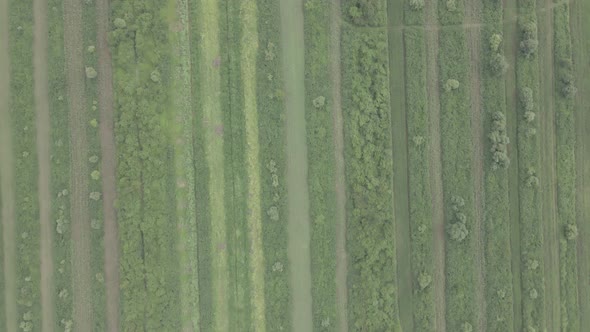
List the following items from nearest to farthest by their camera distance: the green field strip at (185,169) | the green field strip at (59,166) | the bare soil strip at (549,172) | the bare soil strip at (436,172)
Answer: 1. the green field strip at (59,166)
2. the green field strip at (185,169)
3. the bare soil strip at (436,172)
4. the bare soil strip at (549,172)

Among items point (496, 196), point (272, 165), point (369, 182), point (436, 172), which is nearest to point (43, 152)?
point (272, 165)

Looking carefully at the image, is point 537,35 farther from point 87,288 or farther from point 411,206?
point 87,288

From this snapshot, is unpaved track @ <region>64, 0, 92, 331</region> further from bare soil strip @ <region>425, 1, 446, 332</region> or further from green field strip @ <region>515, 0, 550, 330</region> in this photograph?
green field strip @ <region>515, 0, 550, 330</region>

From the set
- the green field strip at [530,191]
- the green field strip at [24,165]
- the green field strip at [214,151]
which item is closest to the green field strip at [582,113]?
the green field strip at [530,191]

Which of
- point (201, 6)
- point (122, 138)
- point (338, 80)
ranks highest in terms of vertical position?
point (201, 6)

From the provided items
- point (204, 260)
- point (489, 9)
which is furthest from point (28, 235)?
point (489, 9)

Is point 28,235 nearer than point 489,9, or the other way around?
point 28,235

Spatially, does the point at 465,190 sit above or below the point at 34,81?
below

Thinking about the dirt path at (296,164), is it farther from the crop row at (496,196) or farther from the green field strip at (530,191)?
the green field strip at (530,191)
